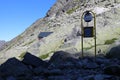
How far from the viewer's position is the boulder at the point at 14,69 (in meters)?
22.5

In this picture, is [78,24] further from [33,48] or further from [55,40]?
[33,48]

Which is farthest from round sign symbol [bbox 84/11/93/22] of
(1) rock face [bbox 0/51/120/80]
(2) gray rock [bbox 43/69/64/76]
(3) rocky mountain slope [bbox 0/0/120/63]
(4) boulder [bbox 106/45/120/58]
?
(3) rocky mountain slope [bbox 0/0/120/63]

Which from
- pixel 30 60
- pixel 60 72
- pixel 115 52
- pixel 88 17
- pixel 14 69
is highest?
pixel 88 17

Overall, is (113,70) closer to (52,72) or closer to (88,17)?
→ (52,72)

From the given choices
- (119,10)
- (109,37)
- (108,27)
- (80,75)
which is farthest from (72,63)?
(119,10)

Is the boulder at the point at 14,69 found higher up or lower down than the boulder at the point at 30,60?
lower down

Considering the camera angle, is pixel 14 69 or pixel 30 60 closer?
pixel 14 69

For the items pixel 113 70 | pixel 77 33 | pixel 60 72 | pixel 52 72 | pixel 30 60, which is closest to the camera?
pixel 113 70

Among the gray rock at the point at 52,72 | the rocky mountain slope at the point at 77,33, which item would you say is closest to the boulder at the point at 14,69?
the gray rock at the point at 52,72

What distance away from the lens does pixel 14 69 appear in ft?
74.8

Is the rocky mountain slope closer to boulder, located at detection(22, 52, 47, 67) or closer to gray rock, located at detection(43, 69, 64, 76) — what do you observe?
boulder, located at detection(22, 52, 47, 67)

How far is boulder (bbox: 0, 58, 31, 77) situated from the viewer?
22453 mm

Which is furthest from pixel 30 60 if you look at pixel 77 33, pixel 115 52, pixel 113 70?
pixel 77 33

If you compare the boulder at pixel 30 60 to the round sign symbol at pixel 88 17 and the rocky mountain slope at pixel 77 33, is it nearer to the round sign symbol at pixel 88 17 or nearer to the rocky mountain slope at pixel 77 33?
the round sign symbol at pixel 88 17
